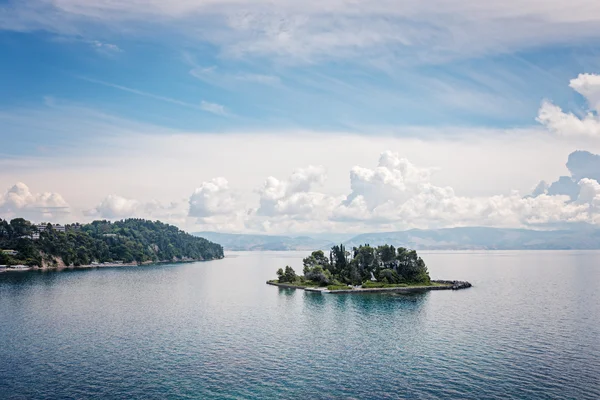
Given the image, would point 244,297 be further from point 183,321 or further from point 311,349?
point 311,349

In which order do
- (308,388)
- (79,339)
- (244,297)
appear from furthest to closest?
(244,297), (79,339), (308,388)

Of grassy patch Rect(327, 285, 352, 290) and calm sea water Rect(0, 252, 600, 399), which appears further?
grassy patch Rect(327, 285, 352, 290)

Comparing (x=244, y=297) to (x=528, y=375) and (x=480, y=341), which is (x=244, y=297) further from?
(x=528, y=375)

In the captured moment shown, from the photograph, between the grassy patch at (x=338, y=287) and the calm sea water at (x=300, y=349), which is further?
the grassy patch at (x=338, y=287)

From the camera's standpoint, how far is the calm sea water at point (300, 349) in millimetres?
67875

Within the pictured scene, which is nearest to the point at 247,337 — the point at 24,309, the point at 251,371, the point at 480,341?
the point at 251,371

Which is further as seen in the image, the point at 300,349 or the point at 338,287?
the point at 338,287

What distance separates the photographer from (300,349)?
91.5m

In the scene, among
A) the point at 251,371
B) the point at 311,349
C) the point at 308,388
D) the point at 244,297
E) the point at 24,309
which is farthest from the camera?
the point at 244,297

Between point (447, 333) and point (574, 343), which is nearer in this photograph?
point (574, 343)

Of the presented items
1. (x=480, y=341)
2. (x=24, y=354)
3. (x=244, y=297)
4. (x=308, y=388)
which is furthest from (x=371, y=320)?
(x=24, y=354)

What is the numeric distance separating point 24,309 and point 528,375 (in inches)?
5530

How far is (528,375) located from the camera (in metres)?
72.7

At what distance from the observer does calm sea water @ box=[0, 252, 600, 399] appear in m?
67.9
